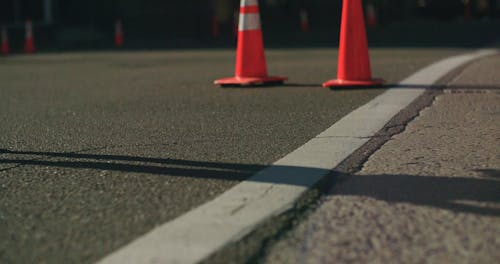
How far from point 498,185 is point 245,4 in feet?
18.4

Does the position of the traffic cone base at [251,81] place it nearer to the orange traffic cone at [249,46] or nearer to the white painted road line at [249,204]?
the orange traffic cone at [249,46]

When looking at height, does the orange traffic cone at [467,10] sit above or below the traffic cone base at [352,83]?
below

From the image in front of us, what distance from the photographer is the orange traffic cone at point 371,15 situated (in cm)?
2995

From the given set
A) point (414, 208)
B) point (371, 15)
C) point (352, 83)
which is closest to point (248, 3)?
point (352, 83)

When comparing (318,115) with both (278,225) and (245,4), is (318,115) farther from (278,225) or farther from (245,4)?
(278,225)

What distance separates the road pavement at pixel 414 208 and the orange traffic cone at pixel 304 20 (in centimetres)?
2206

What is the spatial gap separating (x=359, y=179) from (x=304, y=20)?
23.8 meters

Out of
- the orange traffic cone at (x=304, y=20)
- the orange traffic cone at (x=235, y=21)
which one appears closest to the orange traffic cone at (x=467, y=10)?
the orange traffic cone at (x=304, y=20)

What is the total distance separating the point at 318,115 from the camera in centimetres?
728

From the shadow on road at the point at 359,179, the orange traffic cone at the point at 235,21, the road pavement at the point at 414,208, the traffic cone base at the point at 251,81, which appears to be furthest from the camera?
the orange traffic cone at the point at 235,21

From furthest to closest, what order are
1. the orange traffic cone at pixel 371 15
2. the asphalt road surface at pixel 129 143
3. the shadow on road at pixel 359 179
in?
the orange traffic cone at pixel 371 15 < the shadow on road at pixel 359 179 < the asphalt road surface at pixel 129 143

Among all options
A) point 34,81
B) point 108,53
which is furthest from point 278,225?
point 108,53

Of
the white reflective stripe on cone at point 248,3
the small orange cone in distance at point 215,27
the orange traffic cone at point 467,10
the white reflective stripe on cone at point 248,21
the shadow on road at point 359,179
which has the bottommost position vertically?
the orange traffic cone at point 467,10

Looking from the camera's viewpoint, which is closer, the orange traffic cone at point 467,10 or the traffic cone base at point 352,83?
the traffic cone base at point 352,83
